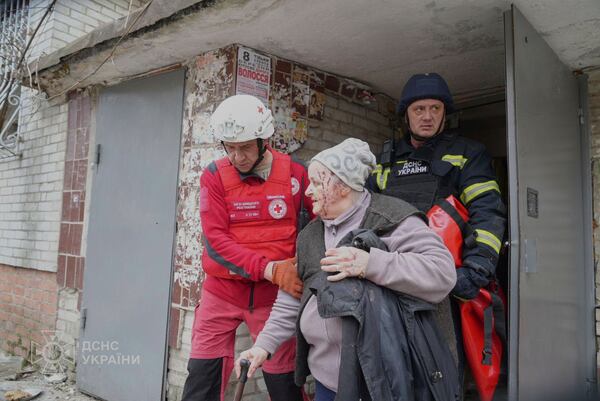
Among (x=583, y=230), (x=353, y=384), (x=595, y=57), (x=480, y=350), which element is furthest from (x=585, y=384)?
(x=353, y=384)

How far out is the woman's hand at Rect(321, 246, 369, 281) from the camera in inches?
63.1

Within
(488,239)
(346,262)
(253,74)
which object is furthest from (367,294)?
(253,74)

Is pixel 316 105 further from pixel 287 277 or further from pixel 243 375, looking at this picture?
pixel 243 375

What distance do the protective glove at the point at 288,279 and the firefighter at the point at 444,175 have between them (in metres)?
0.71

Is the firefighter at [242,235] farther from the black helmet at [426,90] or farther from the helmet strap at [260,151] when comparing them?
the black helmet at [426,90]

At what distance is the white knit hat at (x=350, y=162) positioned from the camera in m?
1.83

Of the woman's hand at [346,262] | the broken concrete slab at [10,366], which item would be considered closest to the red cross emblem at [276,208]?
the woman's hand at [346,262]

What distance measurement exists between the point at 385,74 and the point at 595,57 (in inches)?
54.1

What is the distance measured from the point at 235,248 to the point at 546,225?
171 cm

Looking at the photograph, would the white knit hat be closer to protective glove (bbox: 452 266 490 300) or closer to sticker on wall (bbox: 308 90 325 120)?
protective glove (bbox: 452 266 490 300)

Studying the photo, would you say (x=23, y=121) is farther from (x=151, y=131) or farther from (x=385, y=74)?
(x=385, y=74)

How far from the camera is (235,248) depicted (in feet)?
7.86

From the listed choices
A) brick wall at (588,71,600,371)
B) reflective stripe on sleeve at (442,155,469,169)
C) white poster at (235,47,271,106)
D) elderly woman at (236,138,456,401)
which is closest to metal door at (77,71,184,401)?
white poster at (235,47,271,106)

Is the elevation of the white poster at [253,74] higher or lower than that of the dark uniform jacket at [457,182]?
higher
